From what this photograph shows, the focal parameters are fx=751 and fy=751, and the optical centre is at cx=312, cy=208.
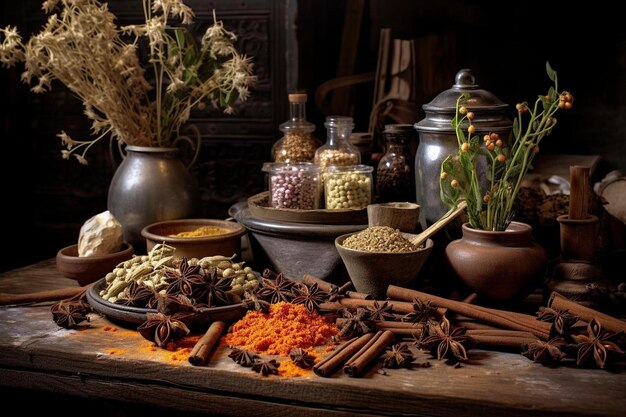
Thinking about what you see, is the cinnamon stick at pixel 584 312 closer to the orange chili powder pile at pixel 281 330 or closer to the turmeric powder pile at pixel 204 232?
the orange chili powder pile at pixel 281 330

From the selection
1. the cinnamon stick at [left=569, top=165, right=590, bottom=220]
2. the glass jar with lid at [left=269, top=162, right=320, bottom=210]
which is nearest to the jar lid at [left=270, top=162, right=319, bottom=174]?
the glass jar with lid at [left=269, top=162, right=320, bottom=210]

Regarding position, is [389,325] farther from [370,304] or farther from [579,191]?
[579,191]

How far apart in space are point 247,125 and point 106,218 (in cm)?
133

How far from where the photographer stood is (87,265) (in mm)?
2166

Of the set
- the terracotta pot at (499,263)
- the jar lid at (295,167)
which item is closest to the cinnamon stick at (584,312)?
the terracotta pot at (499,263)

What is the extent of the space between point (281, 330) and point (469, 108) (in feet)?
2.65

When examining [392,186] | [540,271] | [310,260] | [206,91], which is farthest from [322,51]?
[540,271]

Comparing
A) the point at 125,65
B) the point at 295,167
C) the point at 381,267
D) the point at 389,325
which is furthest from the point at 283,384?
the point at 125,65

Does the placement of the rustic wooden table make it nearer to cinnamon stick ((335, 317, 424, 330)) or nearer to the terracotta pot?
cinnamon stick ((335, 317, 424, 330))

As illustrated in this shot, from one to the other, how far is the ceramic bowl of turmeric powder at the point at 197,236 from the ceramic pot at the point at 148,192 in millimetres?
99

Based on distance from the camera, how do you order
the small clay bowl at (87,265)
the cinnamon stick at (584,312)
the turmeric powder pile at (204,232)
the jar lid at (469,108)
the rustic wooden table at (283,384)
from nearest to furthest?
the rustic wooden table at (283,384) < the cinnamon stick at (584,312) < the jar lid at (469,108) < the small clay bowl at (87,265) < the turmeric powder pile at (204,232)

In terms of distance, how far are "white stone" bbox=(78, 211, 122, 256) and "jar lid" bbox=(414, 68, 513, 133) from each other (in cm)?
95

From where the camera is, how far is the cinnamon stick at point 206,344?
161 centimetres

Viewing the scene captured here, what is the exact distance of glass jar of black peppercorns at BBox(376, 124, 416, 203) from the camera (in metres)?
2.31
